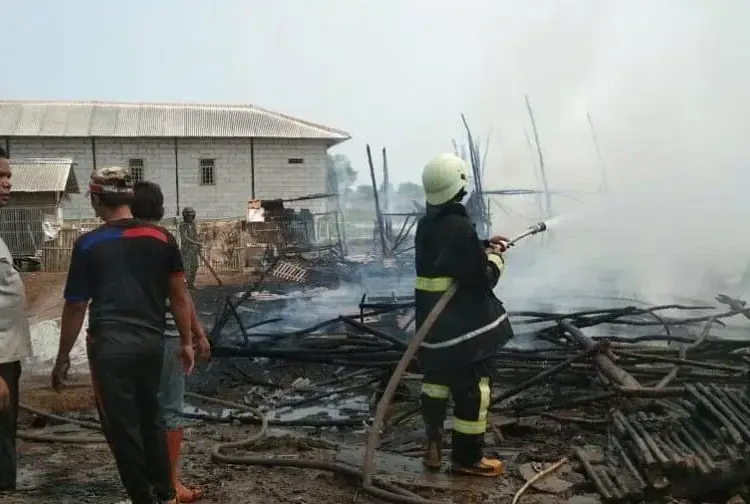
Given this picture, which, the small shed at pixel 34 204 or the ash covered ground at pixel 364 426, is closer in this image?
the ash covered ground at pixel 364 426

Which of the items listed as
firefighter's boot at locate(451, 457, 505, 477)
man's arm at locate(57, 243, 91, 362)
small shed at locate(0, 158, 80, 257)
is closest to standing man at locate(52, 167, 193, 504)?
man's arm at locate(57, 243, 91, 362)

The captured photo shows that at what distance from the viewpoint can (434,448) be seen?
4.14m

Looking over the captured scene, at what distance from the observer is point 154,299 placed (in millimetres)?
3225

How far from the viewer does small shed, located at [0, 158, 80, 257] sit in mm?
21562

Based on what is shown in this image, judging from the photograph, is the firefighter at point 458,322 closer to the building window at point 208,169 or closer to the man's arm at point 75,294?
the man's arm at point 75,294

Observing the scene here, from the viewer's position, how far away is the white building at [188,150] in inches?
1268

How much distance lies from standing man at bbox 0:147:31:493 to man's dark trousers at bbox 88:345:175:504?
0.37m

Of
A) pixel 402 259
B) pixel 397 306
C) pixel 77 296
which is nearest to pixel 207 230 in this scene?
pixel 402 259

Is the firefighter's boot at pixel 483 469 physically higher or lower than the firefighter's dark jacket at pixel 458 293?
lower

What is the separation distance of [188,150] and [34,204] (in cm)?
1066

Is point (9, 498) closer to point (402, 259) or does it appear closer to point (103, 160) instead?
point (402, 259)

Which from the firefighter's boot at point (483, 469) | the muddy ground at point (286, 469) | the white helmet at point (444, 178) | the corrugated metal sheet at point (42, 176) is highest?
the corrugated metal sheet at point (42, 176)

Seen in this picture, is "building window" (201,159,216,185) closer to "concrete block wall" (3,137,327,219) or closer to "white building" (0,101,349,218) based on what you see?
"white building" (0,101,349,218)

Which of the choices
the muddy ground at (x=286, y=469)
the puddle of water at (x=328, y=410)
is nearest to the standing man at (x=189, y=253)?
the puddle of water at (x=328, y=410)
